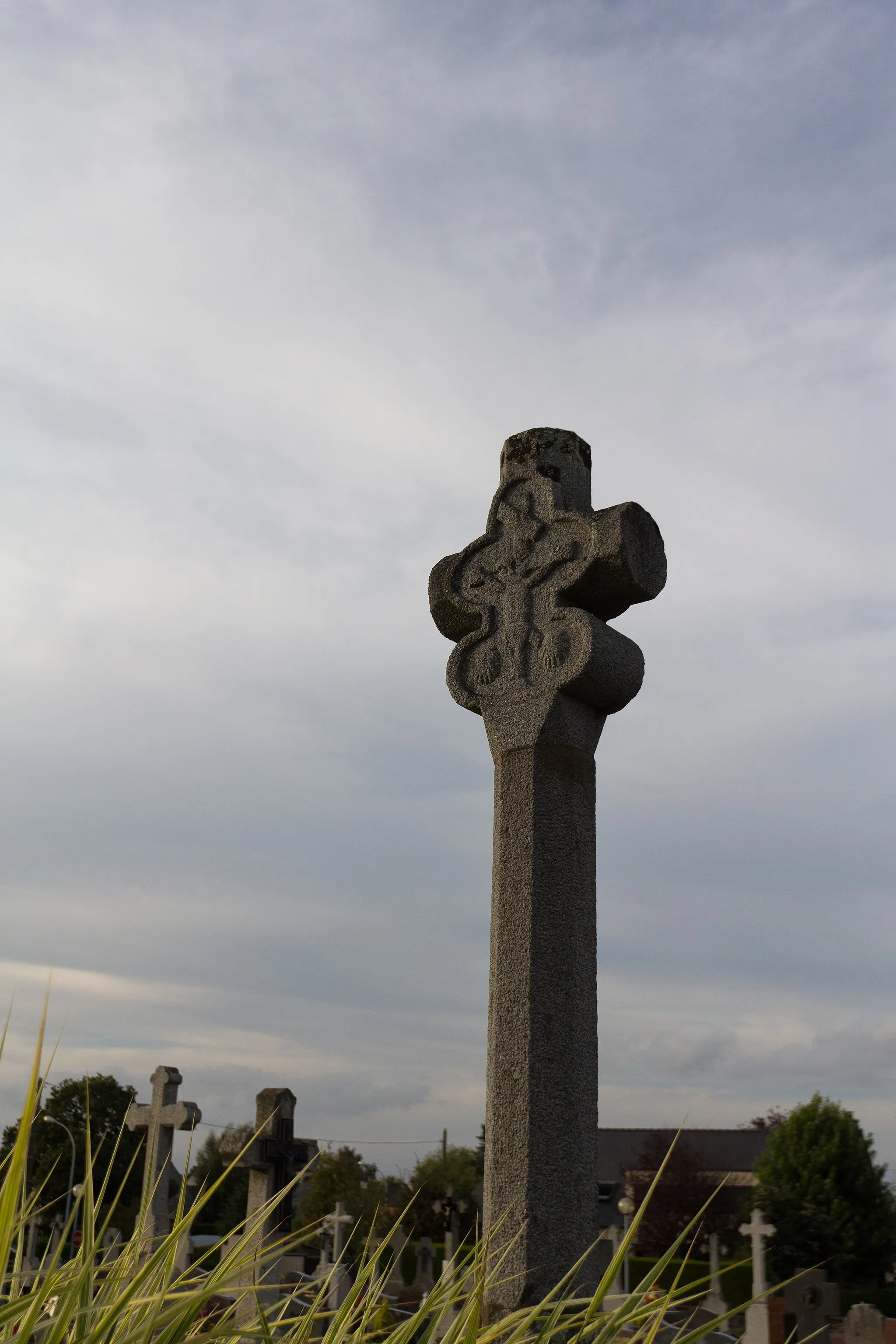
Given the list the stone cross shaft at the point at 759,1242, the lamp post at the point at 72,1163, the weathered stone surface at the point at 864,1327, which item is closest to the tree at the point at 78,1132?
the lamp post at the point at 72,1163

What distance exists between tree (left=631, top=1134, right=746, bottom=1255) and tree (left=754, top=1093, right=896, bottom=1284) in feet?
5.20

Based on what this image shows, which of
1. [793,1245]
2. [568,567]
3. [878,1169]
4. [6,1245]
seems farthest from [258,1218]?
[878,1169]

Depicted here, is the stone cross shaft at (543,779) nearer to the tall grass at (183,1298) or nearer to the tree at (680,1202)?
the tall grass at (183,1298)

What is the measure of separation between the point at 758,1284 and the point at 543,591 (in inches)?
398

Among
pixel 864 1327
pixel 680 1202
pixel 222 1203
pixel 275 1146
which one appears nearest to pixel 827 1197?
pixel 680 1202

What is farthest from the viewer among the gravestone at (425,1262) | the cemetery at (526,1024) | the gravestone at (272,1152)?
the gravestone at (425,1262)

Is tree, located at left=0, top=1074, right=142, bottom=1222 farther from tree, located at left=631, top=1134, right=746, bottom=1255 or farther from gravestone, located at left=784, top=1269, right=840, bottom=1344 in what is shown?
gravestone, located at left=784, top=1269, right=840, bottom=1344

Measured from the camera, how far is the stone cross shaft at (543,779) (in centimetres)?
409

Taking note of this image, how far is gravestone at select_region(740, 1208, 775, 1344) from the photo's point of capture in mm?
9656

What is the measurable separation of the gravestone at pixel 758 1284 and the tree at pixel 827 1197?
36.1 feet

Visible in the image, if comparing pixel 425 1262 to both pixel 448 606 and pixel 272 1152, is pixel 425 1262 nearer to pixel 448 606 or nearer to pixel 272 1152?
pixel 272 1152

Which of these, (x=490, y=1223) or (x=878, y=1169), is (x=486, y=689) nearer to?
(x=490, y=1223)

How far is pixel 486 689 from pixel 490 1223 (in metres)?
2.00

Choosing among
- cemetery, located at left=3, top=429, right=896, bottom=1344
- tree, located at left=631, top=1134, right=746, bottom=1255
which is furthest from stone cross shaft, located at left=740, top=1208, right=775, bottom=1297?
tree, located at left=631, top=1134, right=746, bottom=1255
